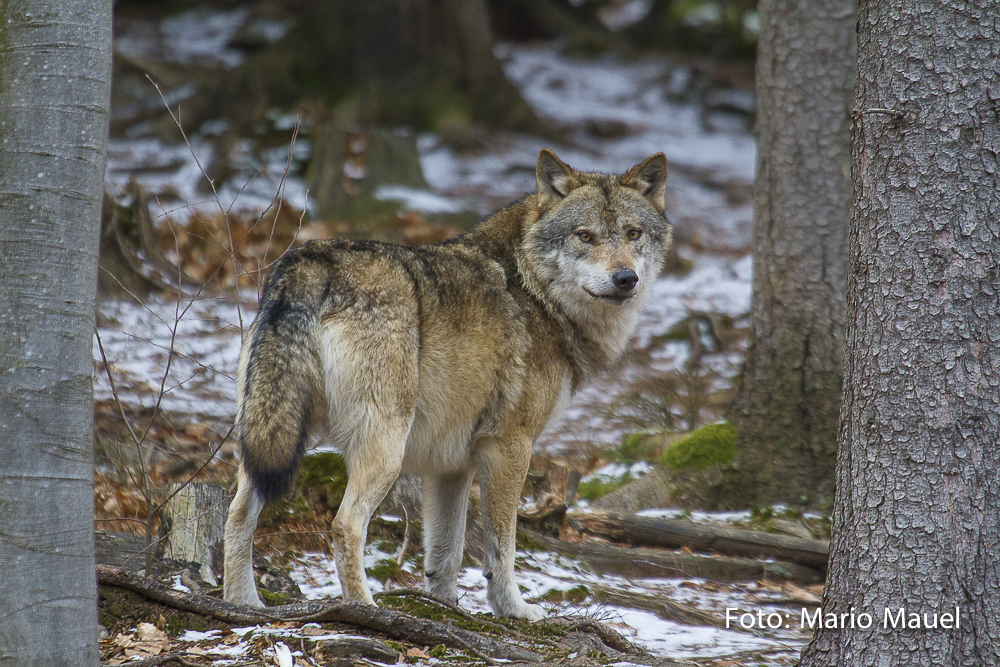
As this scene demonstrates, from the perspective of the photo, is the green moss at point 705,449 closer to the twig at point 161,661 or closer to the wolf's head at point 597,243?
the wolf's head at point 597,243

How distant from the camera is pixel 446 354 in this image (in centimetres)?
423

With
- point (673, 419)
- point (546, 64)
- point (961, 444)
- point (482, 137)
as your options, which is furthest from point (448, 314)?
point (546, 64)

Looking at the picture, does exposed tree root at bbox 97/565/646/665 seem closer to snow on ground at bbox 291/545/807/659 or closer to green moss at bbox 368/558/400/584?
snow on ground at bbox 291/545/807/659

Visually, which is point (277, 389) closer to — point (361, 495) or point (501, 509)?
point (361, 495)

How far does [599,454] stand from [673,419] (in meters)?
1.00

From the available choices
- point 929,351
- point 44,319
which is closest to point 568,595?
point 929,351

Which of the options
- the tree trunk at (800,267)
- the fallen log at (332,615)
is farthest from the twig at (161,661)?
the tree trunk at (800,267)

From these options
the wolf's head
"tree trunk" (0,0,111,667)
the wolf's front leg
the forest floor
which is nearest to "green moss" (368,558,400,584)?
the forest floor

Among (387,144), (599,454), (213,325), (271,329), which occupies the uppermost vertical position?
(387,144)

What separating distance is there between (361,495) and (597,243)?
2.10 m

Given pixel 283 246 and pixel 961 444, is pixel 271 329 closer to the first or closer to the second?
pixel 961 444

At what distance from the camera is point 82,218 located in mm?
2682

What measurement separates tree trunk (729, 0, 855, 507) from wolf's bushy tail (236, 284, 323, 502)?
397cm

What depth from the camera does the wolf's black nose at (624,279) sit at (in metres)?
4.70
